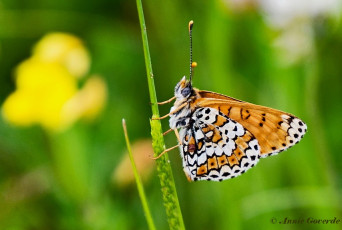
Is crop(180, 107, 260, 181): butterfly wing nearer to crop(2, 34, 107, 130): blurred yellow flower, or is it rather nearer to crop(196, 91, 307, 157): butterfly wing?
crop(196, 91, 307, 157): butterfly wing

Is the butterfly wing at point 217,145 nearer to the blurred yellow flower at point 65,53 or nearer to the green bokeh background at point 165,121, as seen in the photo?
the green bokeh background at point 165,121

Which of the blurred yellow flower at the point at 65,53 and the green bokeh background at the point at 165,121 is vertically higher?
the blurred yellow flower at the point at 65,53

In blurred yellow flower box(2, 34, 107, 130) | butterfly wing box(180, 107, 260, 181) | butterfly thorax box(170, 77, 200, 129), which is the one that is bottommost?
butterfly wing box(180, 107, 260, 181)

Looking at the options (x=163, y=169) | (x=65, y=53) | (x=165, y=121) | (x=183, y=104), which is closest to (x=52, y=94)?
(x=65, y=53)

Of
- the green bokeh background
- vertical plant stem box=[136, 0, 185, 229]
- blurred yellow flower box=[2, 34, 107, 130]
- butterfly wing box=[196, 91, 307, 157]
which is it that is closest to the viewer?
vertical plant stem box=[136, 0, 185, 229]

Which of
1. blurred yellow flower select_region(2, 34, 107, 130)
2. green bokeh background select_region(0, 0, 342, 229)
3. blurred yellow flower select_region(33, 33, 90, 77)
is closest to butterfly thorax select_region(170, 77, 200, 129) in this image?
green bokeh background select_region(0, 0, 342, 229)

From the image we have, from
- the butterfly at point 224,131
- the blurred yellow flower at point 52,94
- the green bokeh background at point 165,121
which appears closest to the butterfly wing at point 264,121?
the butterfly at point 224,131

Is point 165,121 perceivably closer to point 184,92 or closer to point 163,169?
point 184,92
